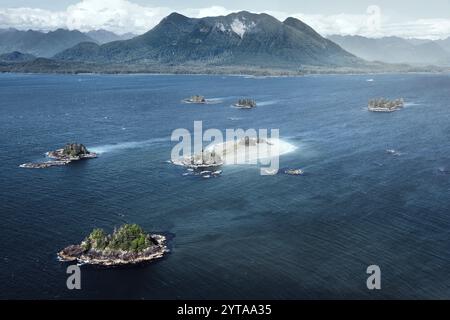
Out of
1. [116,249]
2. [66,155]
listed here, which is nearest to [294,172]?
[116,249]

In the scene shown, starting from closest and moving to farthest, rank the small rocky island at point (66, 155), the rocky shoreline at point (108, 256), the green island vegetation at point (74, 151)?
the rocky shoreline at point (108, 256)
the small rocky island at point (66, 155)
the green island vegetation at point (74, 151)

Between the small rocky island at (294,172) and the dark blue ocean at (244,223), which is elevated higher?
the small rocky island at (294,172)

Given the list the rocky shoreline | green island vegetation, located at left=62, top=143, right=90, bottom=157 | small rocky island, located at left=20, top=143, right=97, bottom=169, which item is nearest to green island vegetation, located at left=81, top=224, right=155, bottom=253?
the rocky shoreline

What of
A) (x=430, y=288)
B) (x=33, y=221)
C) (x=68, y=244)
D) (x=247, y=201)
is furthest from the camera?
(x=247, y=201)

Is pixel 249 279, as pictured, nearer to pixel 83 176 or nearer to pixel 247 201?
pixel 247 201

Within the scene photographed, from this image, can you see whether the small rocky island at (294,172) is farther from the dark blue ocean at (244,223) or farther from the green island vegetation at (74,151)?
the green island vegetation at (74,151)

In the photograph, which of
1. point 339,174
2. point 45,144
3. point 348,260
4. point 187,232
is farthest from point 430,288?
point 45,144

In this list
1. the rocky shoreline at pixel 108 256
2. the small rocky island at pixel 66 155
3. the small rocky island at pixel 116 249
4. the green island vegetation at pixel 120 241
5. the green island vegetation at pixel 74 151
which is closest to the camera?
the rocky shoreline at pixel 108 256

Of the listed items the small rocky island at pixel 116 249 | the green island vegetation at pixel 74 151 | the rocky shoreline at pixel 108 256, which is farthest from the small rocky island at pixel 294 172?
the green island vegetation at pixel 74 151
